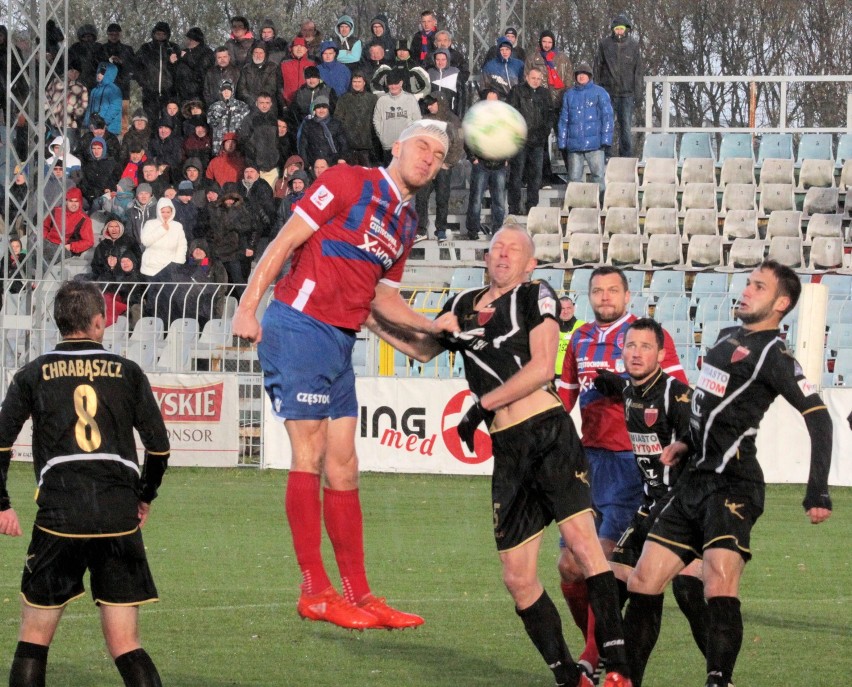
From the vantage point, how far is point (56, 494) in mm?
6105

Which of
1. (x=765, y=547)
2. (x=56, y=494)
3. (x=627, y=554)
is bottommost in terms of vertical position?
(x=765, y=547)

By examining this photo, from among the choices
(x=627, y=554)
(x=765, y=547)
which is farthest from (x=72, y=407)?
(x=765, y=547)

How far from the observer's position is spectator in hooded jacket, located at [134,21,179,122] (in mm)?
22447

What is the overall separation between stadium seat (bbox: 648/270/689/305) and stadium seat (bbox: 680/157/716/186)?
8.44ft

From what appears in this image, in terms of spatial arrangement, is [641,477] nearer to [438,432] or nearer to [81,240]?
[438,432]

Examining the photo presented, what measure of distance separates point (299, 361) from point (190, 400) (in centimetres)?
1126

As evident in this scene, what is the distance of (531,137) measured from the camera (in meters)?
20.9

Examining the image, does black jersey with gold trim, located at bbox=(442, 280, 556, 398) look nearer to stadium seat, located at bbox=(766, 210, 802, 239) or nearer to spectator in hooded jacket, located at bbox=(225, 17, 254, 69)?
stadium seat, located at bbox=(766, 210, 802, 239)

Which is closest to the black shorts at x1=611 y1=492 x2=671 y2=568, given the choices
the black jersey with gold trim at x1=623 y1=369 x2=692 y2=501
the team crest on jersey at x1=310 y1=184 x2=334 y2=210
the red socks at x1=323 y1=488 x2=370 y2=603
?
the black jersey with gold trim at x1=623 y1=369 x2=692 y2=501

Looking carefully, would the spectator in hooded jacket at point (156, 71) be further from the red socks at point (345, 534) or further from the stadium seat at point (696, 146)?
the red socks at point (345, 534)

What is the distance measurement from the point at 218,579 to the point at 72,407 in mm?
5181

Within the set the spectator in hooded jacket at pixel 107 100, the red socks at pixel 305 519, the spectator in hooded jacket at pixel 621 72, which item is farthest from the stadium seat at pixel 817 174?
the red socks at pixel 305 519

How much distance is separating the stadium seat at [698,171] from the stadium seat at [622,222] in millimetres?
1264

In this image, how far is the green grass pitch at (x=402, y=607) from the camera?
8008mm
